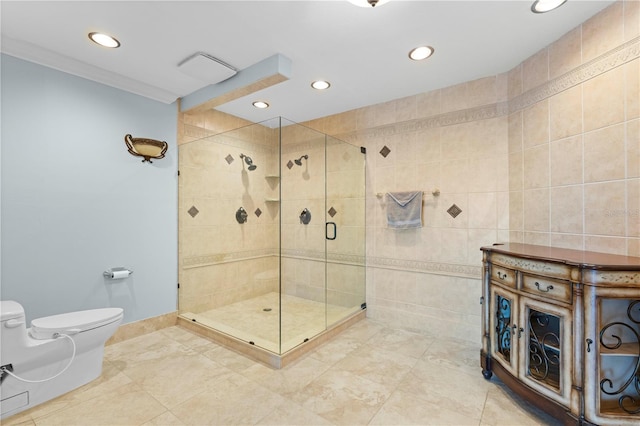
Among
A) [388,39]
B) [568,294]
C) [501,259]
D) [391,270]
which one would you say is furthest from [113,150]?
[568,294]

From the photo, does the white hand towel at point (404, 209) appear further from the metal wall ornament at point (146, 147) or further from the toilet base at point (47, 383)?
the toilet base at point (47, 383)

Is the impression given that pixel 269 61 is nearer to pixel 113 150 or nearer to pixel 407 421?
pixel 113 150

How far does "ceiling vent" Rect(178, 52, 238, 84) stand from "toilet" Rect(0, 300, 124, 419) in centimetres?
196

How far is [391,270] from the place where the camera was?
118 inches

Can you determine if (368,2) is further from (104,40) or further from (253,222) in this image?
(253,222)

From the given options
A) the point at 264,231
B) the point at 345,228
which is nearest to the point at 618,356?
the point at 345,228

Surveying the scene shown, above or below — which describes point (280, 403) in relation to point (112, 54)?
below

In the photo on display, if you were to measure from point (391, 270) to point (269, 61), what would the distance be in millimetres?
2256

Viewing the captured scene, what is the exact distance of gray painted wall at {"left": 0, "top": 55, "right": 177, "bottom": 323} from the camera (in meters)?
2.03

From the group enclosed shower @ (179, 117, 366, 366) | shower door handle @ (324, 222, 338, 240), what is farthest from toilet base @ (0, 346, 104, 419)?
shower door handle @ (324, 222, 338, 240)

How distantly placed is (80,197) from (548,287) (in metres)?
3.31

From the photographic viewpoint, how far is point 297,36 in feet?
6.28

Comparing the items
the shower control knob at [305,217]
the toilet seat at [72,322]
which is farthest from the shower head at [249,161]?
the toilet seat at [72,322]

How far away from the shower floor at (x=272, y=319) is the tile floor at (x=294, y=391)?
0.59 feet
